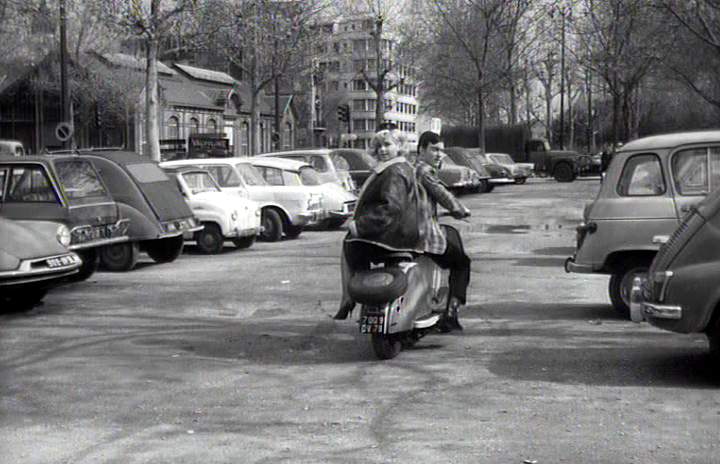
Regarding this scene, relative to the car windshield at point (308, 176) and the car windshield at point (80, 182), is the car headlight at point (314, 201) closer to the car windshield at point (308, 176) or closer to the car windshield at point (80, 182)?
the car windshield at point (308, 176)

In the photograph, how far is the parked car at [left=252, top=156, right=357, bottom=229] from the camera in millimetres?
20812

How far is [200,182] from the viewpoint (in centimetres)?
1797

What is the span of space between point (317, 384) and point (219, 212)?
10.4 metres

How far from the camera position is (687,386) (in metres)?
6.91

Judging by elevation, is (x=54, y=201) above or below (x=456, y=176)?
below

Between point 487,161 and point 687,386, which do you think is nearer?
point 687,386

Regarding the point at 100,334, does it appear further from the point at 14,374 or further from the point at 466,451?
the point at 466,451

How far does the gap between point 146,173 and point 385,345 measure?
26.1ft

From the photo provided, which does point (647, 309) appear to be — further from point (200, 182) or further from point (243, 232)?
point (200, 182)

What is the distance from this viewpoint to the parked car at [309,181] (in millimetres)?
20812

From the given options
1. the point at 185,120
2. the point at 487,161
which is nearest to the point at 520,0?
the point at 487,161

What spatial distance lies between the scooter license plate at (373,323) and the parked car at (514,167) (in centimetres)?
4030

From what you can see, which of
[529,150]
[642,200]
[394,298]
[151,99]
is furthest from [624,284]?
[529,150]

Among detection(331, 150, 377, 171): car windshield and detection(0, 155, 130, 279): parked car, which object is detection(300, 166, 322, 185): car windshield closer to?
detection(331, 150, 377, 171): car windshield
